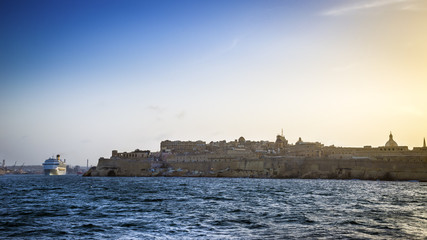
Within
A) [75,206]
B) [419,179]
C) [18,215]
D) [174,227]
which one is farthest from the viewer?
[419,179]

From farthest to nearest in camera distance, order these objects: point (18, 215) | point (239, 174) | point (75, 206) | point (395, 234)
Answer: point (239, 174)
point (75, 206)
point (18, 215)
point (395, 234)

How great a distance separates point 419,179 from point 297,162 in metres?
24.6

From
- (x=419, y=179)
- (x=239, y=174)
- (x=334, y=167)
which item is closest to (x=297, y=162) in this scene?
(x=334, y=167)

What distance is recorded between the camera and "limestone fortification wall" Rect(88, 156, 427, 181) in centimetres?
8056

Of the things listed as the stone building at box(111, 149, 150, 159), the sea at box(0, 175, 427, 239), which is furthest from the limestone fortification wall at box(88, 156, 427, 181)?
the sea at box(0, 175, 427, 239)

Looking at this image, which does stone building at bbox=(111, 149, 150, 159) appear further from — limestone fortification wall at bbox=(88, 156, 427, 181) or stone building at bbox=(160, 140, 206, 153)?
limestone fortification wall at bbox=(88, 156, 427, 181)

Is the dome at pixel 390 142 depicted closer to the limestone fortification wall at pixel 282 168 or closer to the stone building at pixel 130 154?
the limestone fortification wall at pixel 282 168

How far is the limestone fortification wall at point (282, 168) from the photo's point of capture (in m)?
80.6

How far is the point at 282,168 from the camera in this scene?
92.8 metres

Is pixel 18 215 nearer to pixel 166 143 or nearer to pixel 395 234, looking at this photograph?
pixel 395 234

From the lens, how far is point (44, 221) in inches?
767

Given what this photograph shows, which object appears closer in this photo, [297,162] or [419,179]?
[419,179]

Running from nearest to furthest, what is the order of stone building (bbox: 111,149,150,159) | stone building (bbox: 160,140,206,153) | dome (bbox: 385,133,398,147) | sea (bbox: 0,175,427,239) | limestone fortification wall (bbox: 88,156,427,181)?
sea (bbox: 0,175,427,239)
limestone fortification wall (bbox: 88,156,427,181)
dome (bbox: 385,133,398,147)
stone building (bbox: 111,149,150,159)
stone building (bbox: 160,140,206,153)

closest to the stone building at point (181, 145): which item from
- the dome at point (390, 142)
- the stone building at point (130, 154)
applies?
the stone building at point (130, 154)
